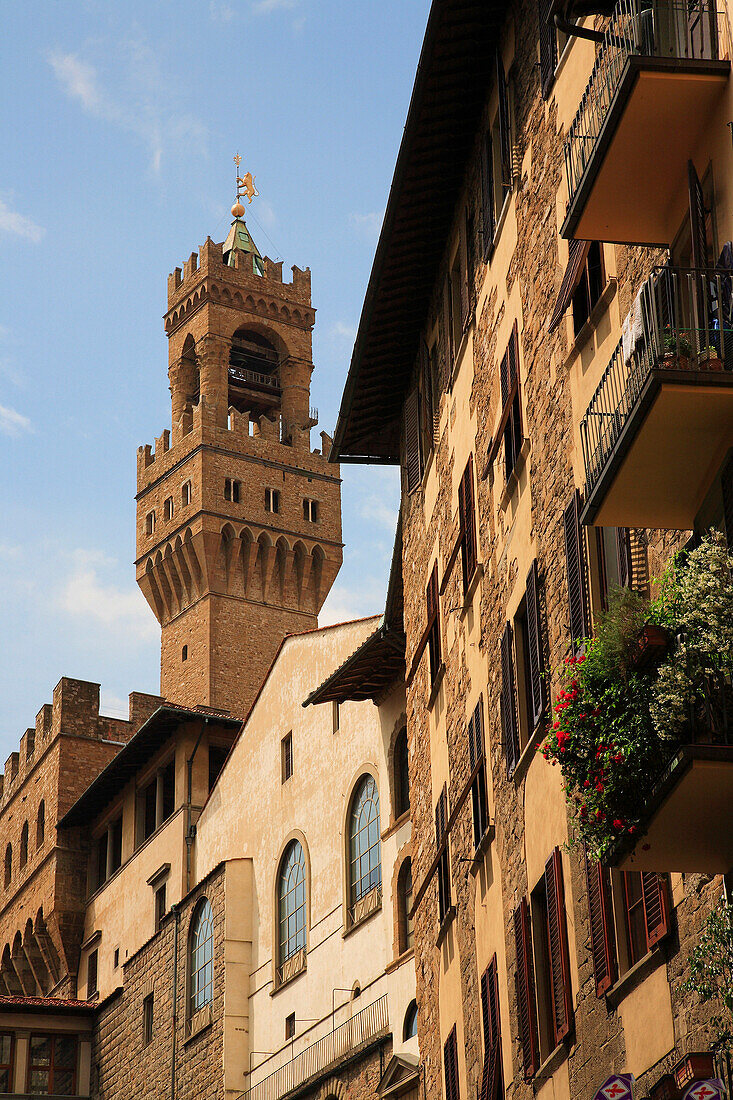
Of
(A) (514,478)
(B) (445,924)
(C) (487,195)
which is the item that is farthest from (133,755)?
(A) (514,478)

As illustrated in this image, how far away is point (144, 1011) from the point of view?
123ft

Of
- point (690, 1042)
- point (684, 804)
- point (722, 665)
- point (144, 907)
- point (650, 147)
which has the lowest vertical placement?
point (690, 1042)

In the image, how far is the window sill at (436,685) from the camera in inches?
760

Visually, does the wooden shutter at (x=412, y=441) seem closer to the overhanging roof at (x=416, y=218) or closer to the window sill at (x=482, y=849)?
the overhanging roof at (x=416, y=218)

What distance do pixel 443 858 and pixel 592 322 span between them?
25.0 ft

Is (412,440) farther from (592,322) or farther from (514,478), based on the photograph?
(592,322)

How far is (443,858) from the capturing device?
18812mm

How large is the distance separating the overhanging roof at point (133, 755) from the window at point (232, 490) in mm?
16316

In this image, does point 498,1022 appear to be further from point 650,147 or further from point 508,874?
point 650,147

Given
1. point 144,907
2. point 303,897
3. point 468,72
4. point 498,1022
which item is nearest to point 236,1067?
point 303,897

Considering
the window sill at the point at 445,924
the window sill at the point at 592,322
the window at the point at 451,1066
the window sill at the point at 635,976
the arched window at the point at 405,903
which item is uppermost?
the window sill at the point at 592,322

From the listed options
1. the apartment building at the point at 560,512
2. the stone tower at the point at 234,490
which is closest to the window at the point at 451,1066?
the apartment building at the point at 560,512

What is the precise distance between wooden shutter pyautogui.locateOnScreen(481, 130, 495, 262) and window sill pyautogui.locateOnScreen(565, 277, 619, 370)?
3620 mm

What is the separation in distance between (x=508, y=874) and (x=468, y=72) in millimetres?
7791
